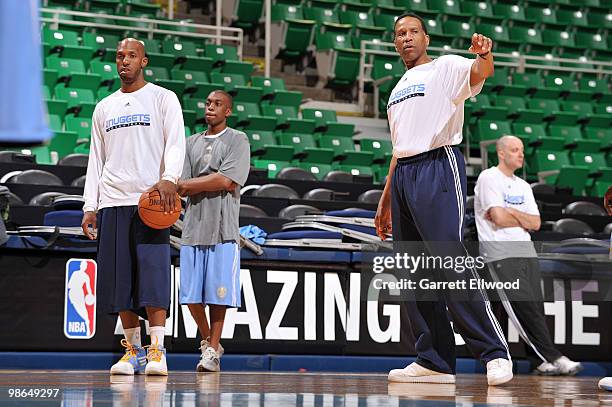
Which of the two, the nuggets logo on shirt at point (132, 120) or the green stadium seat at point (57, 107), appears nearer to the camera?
the nuggets logo on shirt at point (132, 120)

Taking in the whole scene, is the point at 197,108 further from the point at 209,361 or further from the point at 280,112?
the point at 209,361

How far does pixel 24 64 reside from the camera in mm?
1417

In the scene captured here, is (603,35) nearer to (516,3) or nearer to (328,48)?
(516,3)

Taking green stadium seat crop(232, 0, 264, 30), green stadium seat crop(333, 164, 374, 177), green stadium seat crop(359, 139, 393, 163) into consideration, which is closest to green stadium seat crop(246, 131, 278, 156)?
green stadium seat crop(333, 164, 374, 177)

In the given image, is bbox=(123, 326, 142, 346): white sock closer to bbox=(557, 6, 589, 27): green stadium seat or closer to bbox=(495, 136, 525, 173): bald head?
bbox=(495, 136, 525, 173): bald head

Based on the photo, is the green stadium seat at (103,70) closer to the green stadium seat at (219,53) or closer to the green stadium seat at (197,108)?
the green stadium seat at (197,108)

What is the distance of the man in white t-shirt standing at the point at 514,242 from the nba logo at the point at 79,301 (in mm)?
2777

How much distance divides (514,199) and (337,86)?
25.4ft

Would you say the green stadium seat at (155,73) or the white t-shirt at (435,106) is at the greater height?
the white t-shirt at (435,106)

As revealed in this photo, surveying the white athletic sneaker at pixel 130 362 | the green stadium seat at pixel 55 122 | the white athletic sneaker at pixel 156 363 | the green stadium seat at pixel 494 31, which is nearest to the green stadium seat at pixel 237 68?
the green stadium seat at pixel 55 122

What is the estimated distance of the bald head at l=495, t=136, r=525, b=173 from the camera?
7000 millimetres

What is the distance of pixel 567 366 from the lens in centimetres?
685

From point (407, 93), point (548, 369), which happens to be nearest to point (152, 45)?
point (548, 369)

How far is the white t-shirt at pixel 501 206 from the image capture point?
7.00 metres
